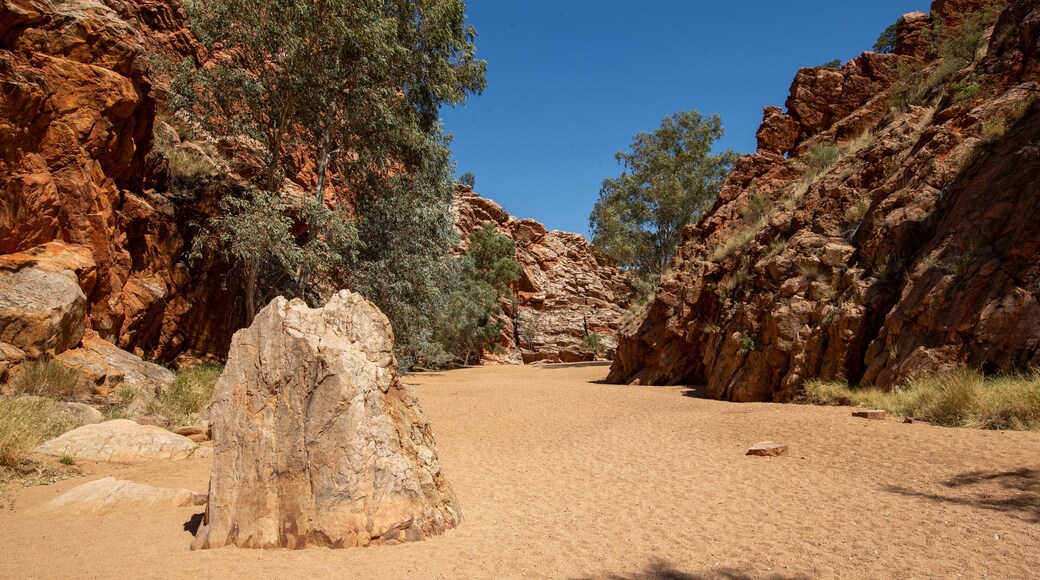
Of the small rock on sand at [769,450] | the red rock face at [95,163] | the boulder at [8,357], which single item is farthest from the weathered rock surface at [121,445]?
the small rock on sand at [769,450]

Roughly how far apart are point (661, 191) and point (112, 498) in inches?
1236

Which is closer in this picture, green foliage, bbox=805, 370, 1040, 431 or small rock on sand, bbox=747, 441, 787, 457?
green foliage, bbox=805, 370, 1040, 431

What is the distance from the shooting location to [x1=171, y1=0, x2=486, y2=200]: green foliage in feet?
48.8

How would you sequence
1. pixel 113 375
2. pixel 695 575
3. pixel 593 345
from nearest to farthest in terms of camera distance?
pixel 695 575
pixel 113 375
pixel 593 345

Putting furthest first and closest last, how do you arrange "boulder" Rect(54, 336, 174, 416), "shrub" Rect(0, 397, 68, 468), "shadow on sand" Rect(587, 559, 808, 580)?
"boulder" Rect(54, 336, 174, 416)
"shrub" Rect(0, 397, 68, 468)
"shadow on sand" Rect(587, 559, 808, 580)

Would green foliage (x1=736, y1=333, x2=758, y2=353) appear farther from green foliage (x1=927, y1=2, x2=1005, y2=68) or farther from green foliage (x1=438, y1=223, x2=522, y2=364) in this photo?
green foliage (x1=438, y1=223, x2=522, y2=364)

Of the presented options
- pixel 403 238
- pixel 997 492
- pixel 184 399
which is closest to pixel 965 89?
pixel 997 492

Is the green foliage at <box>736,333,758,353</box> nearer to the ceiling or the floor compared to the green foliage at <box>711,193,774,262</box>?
nearer to the floor

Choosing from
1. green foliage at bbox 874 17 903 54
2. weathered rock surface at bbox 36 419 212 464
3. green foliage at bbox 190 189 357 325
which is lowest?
weathered rock surface at bbox 36 419 212 464

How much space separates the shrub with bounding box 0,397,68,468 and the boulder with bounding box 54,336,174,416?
1.55 metres

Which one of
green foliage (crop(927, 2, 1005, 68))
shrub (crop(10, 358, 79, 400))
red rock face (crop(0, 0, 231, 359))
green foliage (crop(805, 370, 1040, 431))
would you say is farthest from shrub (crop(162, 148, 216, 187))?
green foliage (crop(927, 2, 1005, 68))

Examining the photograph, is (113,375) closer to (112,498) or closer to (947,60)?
(112,498)

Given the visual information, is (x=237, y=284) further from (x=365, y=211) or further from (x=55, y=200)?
(x=55, y=200)

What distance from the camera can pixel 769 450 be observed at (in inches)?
317
